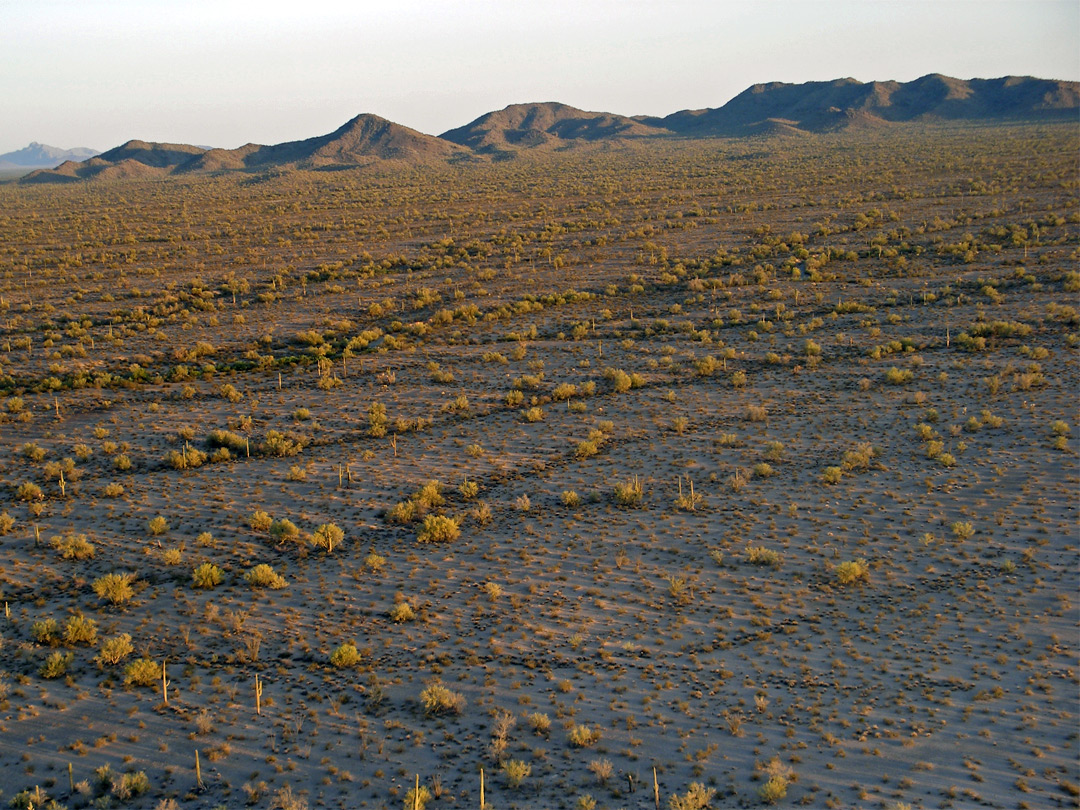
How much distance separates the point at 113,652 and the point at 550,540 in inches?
318

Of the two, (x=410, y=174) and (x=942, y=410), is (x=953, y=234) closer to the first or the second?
(x=942, y=410)

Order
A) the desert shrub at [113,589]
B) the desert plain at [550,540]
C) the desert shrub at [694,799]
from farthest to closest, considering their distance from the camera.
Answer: the desert shrub at [113,589] → the desert plain at [550,540] → the desert shrub at [694,799]

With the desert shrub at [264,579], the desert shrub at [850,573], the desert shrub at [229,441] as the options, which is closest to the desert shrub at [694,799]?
the desert shrub at [850,573]

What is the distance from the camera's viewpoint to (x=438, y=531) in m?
17.0

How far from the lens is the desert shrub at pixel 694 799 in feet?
31.8

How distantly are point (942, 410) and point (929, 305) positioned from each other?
41.8 ft

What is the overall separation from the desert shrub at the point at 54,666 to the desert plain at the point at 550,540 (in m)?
0.07

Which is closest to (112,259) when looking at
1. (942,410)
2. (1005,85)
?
(942,410)

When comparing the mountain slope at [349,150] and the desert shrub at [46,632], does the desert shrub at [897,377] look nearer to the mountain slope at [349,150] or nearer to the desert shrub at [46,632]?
the desert shrub at [46,632]

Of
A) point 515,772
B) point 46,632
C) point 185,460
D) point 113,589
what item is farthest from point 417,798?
point 185,460

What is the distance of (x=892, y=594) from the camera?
569 inches

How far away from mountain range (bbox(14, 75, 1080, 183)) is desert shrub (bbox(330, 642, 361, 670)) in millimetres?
143279

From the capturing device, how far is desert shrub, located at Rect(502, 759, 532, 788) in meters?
10.2

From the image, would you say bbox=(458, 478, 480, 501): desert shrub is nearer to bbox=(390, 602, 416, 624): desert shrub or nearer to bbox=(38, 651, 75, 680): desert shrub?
bbox=(390, 602, 416, 624): desert shrub
